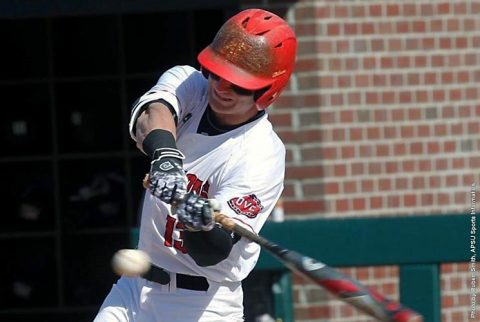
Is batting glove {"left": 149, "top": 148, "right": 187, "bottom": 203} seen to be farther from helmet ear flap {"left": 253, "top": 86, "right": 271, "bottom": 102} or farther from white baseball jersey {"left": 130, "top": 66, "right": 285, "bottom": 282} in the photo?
helmet ear flap {"left": 253, "top": 86, "right": 271, "bottom": 102}

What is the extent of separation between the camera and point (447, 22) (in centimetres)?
746

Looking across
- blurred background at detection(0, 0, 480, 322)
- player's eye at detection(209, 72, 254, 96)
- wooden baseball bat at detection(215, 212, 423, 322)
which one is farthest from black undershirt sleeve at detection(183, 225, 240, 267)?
blurred background at detection(0, 0, 480, 322)

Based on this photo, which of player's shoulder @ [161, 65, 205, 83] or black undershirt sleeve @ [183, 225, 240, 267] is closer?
black undershirt sleeve @ [183, 225, 240, 267]

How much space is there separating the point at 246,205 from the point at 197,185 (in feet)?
0.69

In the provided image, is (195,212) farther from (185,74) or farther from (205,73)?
(185,74)

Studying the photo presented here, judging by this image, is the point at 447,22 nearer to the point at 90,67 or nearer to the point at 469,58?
the point at 469,58

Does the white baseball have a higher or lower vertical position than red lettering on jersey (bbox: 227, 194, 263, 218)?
lower

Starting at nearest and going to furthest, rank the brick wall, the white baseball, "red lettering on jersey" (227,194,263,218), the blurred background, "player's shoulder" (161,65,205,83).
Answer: the white baseball
"red lettering on jersey" (227,194,263,218)
"player's shoulder" (161,65,205,83)
the blurred background
the brick wall

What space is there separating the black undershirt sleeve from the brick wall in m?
3.33

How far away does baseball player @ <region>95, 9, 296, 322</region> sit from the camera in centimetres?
402

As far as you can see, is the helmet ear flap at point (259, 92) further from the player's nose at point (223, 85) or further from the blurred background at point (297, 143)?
the blurred background at point (297, 143)

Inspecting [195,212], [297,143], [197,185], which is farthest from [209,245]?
[297,143]

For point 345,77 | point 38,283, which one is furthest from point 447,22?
point 38,283

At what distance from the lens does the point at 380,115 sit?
734cm
